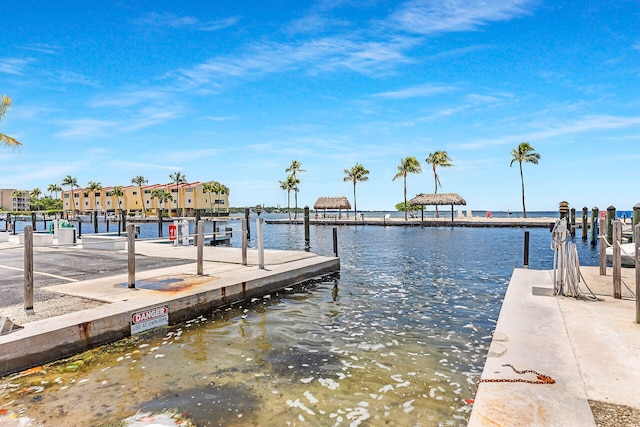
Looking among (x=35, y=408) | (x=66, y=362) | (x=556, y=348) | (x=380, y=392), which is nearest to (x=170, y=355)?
(x=66, y=362)

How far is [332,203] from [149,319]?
71218 millimetres

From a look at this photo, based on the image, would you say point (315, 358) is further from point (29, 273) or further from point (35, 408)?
point (29, 273)

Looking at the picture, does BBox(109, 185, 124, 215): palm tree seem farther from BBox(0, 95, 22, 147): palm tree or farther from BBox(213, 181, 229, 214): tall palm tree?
BBox(0, 95, 22, 147): palm tree

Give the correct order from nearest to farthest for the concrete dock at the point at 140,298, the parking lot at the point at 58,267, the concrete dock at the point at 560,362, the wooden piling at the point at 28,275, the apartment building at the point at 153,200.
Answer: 1. the concrete dock at the point at 560,362
2. the concrete dock at the point at 140,298
3. the wooden piling at the point at 28,275
4. the parking lot at the point at 58,267
5. the apartment building at the point at 153,200

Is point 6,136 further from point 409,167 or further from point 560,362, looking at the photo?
point 409,167

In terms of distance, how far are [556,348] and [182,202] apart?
123 m

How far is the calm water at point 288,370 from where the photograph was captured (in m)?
4.93

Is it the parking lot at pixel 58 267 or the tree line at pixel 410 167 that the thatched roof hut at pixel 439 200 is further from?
the parking lot at pixel 58 267

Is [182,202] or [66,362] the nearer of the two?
[66,362]

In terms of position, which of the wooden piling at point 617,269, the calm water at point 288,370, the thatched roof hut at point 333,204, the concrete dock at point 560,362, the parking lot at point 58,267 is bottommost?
the calm water at point 288,370

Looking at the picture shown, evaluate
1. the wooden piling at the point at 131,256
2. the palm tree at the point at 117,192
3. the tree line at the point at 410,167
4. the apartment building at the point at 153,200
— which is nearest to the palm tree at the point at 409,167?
the tree line at the point at 410,167

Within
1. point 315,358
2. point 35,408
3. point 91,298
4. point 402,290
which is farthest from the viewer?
point 402,290

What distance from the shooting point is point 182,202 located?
120m

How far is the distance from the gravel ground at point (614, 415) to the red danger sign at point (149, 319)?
24.1 feet
